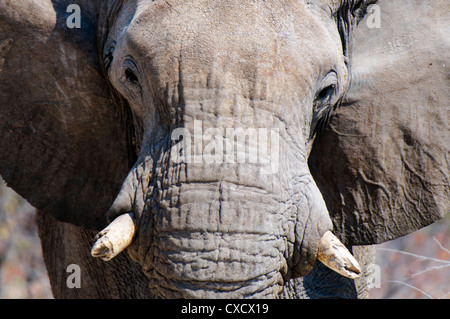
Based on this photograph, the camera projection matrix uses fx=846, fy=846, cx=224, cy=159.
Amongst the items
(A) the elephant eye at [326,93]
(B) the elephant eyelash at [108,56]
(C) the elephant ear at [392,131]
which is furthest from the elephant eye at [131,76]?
(C) the elephant ear at [392,131]

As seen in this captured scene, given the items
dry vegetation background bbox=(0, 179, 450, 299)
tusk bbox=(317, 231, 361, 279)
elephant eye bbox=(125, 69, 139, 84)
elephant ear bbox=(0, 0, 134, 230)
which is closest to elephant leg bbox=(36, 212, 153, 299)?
elephant ear bbox=(0, 0, 134, 230)

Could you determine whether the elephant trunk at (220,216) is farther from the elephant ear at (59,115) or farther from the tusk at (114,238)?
the elephant ear at (59,115)

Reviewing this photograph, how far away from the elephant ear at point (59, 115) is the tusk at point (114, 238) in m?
0.66

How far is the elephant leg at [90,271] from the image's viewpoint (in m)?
3.62

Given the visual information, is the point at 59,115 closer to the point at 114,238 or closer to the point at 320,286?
the point at 114,238

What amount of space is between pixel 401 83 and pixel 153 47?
38.3 inches

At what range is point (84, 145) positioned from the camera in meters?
3.15

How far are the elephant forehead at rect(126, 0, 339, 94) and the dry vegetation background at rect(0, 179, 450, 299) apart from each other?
332 centimetres

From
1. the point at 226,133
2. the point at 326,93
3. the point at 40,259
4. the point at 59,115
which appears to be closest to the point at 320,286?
the point at 326,93

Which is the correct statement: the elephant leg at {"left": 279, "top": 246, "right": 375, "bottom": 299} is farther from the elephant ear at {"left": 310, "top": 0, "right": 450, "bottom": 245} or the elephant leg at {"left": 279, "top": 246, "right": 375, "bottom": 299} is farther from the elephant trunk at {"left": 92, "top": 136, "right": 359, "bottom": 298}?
the elephant trunk at {"left": 92, "top": 136, "right": 359, "bottom": 298}

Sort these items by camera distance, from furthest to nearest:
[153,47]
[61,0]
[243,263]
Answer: [61,0]
[153,47]
[243,263]
